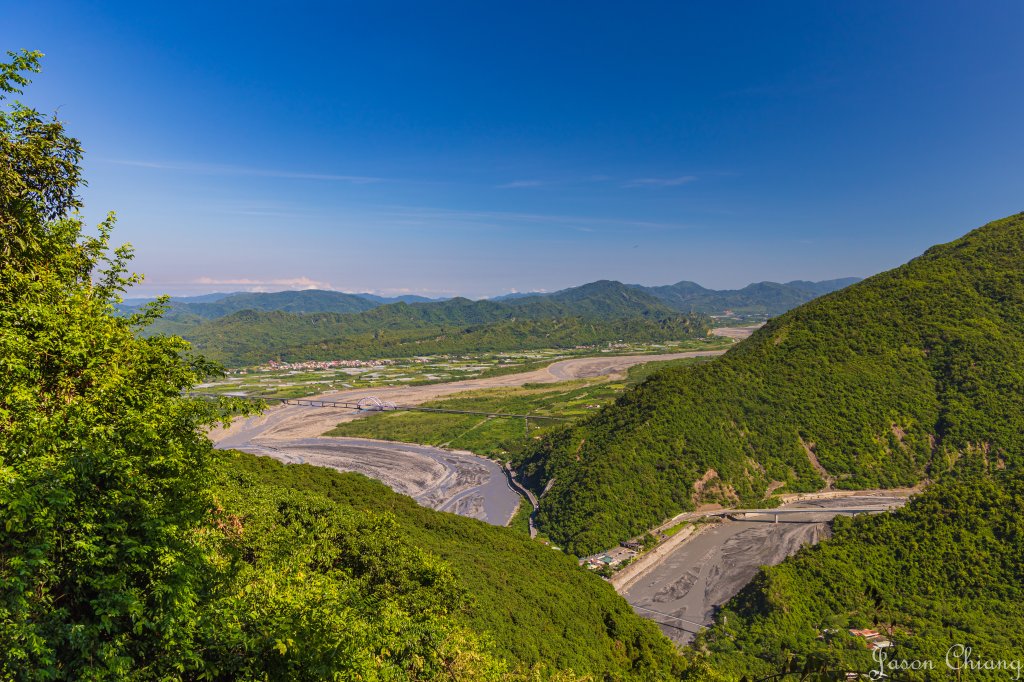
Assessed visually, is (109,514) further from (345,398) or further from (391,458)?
(345,398)

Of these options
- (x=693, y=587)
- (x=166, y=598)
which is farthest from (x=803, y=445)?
(x=166, y=598)

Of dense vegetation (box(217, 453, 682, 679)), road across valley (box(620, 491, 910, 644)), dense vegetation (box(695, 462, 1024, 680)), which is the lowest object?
road across valley (box(620, 491, 910, 644))

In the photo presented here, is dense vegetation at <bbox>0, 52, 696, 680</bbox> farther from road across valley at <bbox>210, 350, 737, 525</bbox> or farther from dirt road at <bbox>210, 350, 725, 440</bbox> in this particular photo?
dirt road at <bbox>210, 350, 725, 440</bbox>

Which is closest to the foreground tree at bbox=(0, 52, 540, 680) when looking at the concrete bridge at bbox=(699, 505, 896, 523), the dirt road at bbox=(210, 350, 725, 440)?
the concrete bridge at bbox=(699, 505, 896, 523)

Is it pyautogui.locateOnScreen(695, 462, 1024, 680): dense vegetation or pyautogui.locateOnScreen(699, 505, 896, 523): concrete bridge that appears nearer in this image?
pyautogui.locateOnScreen(695, 462, 1024, 680): dense vegetation

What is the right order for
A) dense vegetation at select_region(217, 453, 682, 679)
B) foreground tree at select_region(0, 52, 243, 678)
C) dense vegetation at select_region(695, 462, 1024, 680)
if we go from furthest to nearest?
1. dense vegetation at select_region(695, 462, 1024, 680)
2. dense vegetation at select_region(217, 453, 682, 679)
3. foreground tree at select_region(0, 52, 243, 678)

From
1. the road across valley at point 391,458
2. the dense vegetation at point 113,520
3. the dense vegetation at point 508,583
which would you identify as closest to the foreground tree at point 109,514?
the dense vegetation at point 113,520
